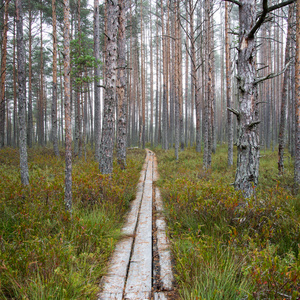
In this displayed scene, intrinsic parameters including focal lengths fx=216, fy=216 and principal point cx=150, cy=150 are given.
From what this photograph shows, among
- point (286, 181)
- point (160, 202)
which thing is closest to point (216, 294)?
point (160, 202)

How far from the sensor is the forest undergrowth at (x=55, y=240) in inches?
88.3

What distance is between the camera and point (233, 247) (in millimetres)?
2850

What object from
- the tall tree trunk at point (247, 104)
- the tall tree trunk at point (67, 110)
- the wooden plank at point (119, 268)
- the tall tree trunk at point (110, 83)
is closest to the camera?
the wooden plank at point (119, 268)

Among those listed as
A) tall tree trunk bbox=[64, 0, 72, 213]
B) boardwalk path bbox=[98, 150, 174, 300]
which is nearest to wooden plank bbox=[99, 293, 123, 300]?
boardwalk path bbox=[98, 150, 174, 300]

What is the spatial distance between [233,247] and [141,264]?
125 centimetres

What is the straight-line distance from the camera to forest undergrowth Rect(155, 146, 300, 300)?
6.62ft

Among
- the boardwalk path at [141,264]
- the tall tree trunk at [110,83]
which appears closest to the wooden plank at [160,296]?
the boardwalk path at [141,264]

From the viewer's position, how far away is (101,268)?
2828 mm

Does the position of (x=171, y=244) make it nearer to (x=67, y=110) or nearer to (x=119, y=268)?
(x=119, y=268)

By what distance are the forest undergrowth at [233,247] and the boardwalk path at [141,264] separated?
0.21m

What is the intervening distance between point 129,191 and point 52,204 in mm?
2415

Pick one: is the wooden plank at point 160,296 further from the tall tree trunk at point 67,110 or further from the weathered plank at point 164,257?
the tall tree trunk at point 67,110

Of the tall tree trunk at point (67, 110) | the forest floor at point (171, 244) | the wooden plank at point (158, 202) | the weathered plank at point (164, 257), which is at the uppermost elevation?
the tall tree trunk at point (67, 110)

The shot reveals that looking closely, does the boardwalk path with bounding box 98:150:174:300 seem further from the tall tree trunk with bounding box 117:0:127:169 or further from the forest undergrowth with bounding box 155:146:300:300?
the tall tree trunk with bounding box 117:0:127:169
